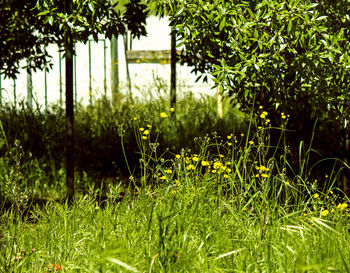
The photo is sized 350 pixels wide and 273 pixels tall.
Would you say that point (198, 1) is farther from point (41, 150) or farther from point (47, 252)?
point (41, 150)

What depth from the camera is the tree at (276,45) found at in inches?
140

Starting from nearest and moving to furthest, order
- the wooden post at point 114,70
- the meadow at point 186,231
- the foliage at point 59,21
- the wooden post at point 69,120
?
the meadow at point 186,231 < the foliage at point 59,21 < the wooden post at point 69,120 < the wooden post at point 114,70

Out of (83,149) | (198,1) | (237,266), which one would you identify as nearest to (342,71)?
(198,1)

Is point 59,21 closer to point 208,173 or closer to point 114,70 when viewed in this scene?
point 208,173

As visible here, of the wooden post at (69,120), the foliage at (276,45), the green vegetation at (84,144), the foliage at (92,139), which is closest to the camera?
the foliage at (276,45)

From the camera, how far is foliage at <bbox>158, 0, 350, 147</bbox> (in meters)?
3.57

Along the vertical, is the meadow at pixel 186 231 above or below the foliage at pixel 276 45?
below

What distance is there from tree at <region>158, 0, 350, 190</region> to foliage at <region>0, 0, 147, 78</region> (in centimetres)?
56

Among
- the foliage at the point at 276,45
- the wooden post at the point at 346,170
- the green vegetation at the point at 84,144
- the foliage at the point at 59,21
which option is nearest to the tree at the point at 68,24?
the foliage at the point at 59,21

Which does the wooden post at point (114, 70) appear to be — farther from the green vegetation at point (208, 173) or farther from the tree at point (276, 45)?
the tree at point (276, 45)

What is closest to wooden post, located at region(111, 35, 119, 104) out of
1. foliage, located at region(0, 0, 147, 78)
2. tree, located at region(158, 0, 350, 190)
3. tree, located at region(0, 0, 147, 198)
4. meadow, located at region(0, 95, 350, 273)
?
foliage, located at region(0, 0, 147, 78)

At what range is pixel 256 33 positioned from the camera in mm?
3572

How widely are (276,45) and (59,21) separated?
167cm

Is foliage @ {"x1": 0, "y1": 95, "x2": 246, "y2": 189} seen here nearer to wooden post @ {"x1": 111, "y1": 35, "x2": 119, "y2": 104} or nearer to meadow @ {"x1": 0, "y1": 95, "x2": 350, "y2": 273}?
meadow @ {"x1": 0, "y1": 95, "x2": 350, "y2": 273}
